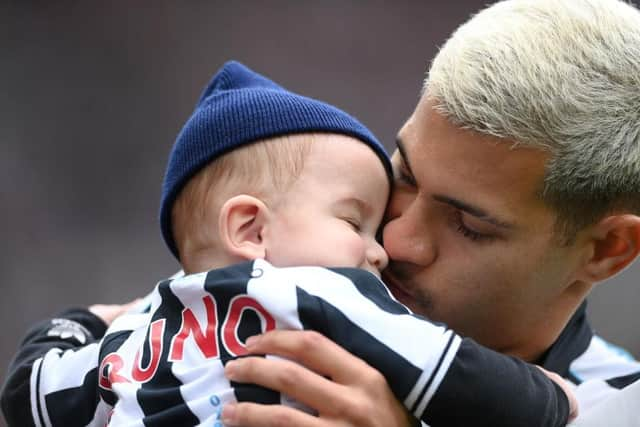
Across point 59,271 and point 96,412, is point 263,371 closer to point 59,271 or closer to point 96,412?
point 96,412

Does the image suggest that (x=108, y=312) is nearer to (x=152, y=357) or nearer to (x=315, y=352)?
(x=152, y=357)

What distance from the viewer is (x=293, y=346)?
4.43 feet

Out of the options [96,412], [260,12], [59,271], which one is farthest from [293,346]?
[260,12]

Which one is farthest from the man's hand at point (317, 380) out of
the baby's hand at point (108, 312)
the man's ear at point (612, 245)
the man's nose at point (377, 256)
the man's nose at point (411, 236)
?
the baby's hand at point (108, 312)

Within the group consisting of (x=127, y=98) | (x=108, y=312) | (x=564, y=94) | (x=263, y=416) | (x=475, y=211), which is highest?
(x=564, y=94)

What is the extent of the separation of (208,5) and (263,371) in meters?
6.72

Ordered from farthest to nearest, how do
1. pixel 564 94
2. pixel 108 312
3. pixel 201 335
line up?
pixel 108 312 < pixel 564 94 < pixel 201 335

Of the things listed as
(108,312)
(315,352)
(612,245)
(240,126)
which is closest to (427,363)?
(315,352)

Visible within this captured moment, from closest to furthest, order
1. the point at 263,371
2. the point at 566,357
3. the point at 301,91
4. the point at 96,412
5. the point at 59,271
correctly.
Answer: the point at 263,371
the point at 96,412
the point at 566,357
the point at 59,271
the point at 301,91

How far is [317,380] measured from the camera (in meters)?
1.36

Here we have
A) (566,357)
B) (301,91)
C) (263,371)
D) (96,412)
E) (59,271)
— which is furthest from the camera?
(301,91)

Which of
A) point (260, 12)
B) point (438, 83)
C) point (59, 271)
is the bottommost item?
point (59, 271)

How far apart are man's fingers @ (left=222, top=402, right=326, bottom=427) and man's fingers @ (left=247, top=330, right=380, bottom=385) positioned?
8cm

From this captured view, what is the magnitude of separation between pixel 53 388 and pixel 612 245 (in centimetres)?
113
